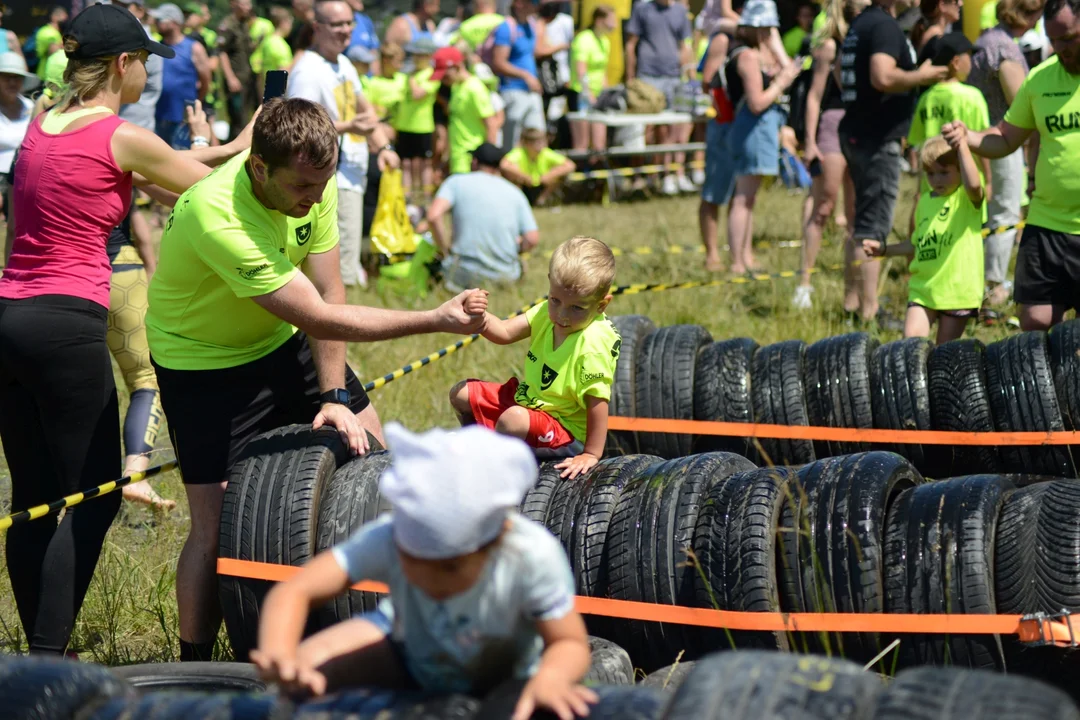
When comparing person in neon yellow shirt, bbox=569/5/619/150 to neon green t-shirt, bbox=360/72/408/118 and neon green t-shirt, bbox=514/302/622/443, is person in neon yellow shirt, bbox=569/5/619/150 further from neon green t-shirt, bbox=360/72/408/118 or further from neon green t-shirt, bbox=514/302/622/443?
neon green t-shirt, bbox=514/302/622/443

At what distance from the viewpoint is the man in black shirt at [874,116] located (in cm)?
830

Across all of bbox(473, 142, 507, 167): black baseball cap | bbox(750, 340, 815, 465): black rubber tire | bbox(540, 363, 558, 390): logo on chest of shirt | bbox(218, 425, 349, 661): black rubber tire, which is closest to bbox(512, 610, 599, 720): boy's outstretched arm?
bbox(218, 425, 349, 661): black rubber tire

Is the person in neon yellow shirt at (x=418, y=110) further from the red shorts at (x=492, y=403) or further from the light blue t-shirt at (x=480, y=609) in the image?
the light blue t-shirt at (x=480, y=609)

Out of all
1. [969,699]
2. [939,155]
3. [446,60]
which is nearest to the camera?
[969,699]

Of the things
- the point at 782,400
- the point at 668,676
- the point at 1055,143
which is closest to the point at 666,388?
the point at 782,400

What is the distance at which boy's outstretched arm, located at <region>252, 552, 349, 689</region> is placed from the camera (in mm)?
2525

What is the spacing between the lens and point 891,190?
8.41 metres

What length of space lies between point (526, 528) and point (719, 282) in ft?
21.5

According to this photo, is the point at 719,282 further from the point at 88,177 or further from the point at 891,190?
the point at 88,177

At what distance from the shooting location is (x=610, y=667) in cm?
357

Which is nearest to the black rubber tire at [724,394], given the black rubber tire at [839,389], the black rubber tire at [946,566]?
the black rubber tire at [839,389]

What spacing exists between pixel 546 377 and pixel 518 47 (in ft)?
33.1

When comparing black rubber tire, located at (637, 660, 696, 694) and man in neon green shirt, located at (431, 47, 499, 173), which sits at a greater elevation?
man in neon green shirt, located at (431, 47, 499, 173)

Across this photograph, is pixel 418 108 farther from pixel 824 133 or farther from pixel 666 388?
pixel 666 388
